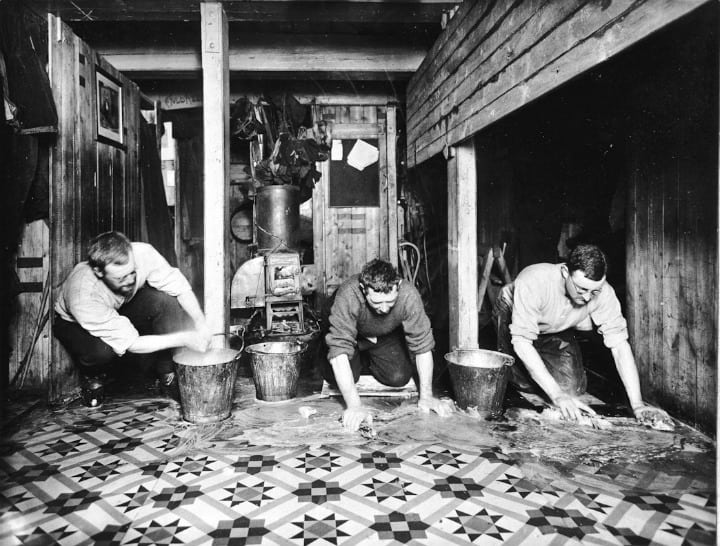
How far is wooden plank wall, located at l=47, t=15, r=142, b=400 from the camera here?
4.22m

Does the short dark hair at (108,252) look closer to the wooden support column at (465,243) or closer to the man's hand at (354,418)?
the man's hand at (354,418)

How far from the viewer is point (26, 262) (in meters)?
4.75

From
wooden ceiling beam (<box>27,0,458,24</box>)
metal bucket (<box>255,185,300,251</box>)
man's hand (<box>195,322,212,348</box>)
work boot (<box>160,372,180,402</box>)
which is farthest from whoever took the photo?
metal bucket (<box>255,185,300,251</box>)

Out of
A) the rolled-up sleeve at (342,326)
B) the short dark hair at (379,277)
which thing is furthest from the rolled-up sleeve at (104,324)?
the short dark hair at (379,277)

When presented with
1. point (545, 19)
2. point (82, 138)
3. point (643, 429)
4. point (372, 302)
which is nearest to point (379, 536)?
point (372, 302)

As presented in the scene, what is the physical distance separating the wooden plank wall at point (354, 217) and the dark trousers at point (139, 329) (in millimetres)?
2754

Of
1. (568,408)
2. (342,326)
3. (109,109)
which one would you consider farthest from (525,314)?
(109,109)

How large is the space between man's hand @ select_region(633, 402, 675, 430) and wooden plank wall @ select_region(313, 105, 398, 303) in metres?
4.01

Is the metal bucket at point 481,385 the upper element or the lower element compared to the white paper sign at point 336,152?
lower

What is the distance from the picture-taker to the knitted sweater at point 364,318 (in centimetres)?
375

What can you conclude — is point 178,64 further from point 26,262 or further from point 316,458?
point 316,458

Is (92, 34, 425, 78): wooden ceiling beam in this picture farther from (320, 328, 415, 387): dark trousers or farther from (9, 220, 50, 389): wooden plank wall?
(320, 328, 415, 387): dark trousers

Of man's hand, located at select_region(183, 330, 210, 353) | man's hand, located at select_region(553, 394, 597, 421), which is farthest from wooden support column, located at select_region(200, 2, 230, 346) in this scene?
man's hand, located at select_region(553, 394, 597, 421)

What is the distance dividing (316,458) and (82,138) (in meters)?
3.59
